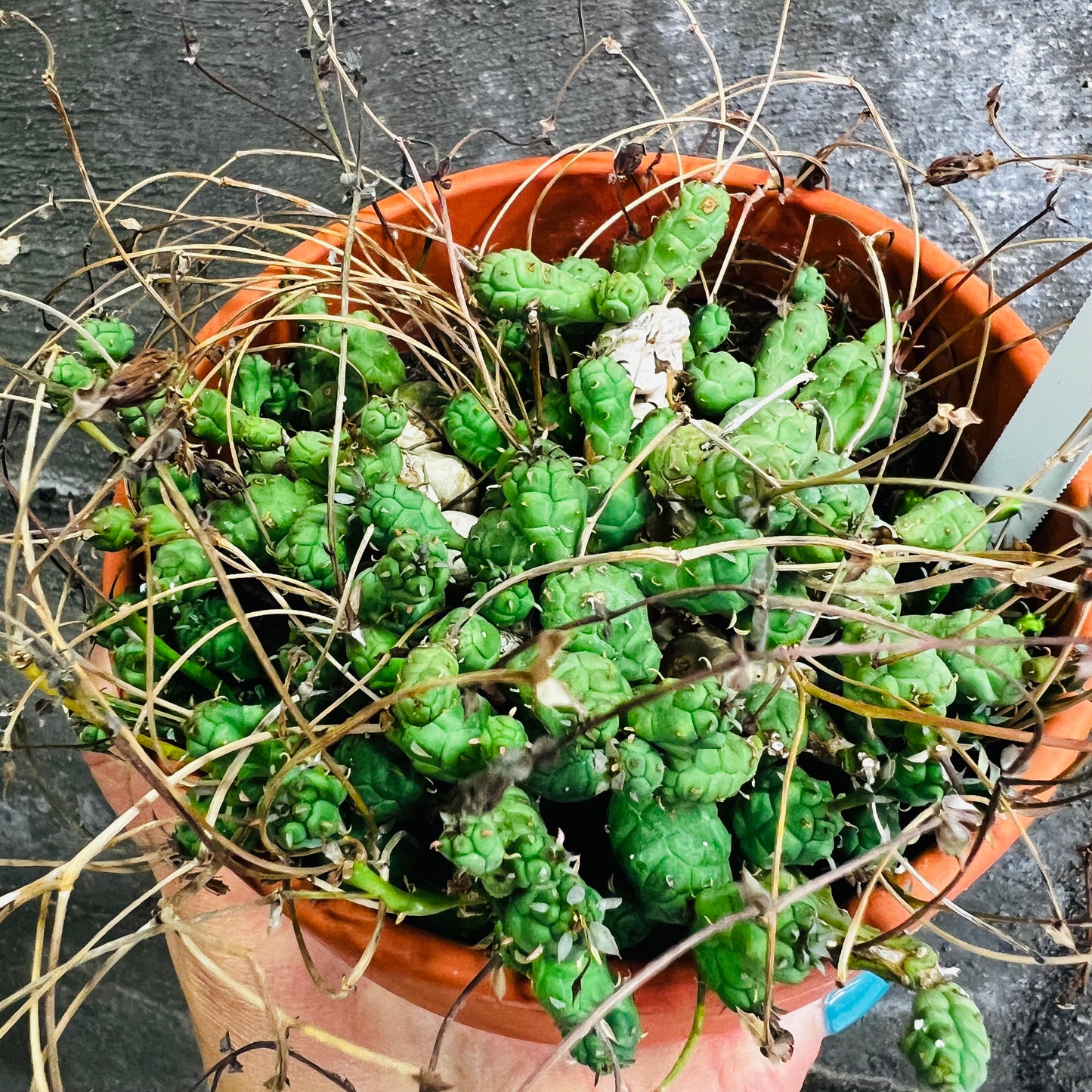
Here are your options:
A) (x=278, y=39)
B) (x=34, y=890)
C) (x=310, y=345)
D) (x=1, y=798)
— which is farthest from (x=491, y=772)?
(x=278, y=39)

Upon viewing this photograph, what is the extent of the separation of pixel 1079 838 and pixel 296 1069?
0.80 m

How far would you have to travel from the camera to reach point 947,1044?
0.43m

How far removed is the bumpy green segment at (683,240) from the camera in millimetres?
623

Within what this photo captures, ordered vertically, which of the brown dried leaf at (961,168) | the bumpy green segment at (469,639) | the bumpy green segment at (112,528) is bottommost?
the bumpy green segment at (112,528)

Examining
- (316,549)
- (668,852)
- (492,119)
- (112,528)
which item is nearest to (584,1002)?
(668,852)

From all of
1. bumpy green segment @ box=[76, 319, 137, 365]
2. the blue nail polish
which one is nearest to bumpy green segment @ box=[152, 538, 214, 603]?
bumpy green segment @ box=[76, 319, 137, 365]

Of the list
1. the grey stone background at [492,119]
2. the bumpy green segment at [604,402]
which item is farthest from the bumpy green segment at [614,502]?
the grey stone background at [492,119]

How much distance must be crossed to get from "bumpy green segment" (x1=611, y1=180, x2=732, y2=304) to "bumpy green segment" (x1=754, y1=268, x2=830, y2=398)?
7 centimetres

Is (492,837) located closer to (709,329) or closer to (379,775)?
(379,775)

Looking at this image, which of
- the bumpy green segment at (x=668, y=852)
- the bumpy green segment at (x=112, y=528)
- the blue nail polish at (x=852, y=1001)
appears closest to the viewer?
the bumpy green segment at (x=668, y=852)

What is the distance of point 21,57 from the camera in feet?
4.20

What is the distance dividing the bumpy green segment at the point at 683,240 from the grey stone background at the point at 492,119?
1.82 ft

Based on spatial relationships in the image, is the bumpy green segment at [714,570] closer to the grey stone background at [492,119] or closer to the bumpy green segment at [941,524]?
the bumpy green segment at [941,524]

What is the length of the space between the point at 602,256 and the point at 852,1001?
63 cm
